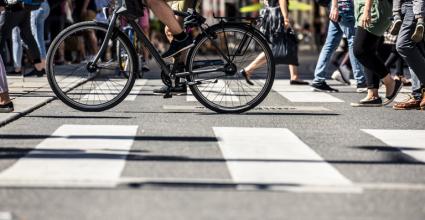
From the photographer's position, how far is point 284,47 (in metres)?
13.1

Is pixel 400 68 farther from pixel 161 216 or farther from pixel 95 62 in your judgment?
pixel 161 216

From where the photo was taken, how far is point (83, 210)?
15.2ft

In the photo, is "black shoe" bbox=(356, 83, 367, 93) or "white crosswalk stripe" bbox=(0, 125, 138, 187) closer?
"white crosswalk stripe" bbox=(0, 125, 138, 187)

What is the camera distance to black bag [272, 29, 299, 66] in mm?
13055

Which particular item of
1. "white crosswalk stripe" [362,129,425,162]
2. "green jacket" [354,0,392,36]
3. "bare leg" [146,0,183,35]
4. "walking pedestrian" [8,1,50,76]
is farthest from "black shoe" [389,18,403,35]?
"walking pedestrian" [8,1,50,76]

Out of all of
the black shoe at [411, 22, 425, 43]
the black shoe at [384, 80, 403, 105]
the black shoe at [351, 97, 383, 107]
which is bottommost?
the black shoe at [351, 97, 383, 107]

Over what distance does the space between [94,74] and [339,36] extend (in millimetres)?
4215

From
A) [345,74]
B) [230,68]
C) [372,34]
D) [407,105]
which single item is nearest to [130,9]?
[230,68]

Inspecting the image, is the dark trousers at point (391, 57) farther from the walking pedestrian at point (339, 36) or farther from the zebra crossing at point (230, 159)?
the zebra crossing at point (230, 159)

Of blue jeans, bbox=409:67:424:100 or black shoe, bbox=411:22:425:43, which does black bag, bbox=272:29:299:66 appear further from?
black shoe, bbox=411:22:425:43

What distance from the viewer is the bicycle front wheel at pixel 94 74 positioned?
880 centimetres

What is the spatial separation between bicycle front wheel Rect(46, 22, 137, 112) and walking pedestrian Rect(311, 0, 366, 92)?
132 inches

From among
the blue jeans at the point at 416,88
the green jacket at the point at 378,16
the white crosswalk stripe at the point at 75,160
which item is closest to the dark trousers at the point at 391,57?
the blue jeans at the point at 416,88

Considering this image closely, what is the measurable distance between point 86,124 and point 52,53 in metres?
0.94
